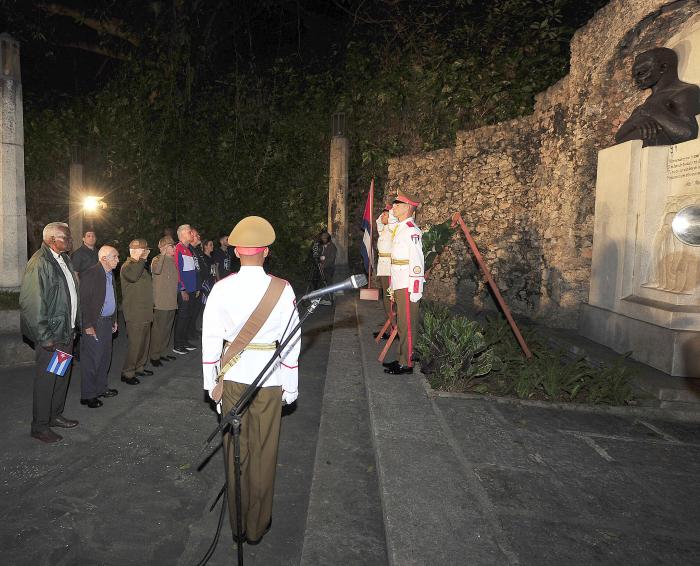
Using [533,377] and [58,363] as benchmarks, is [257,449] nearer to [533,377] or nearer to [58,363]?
[58,363]

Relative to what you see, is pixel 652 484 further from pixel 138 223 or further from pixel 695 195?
pixel 138 223

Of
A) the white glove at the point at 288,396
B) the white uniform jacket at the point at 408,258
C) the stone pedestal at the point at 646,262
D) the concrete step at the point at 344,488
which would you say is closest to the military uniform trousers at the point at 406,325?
the white uniform jacket at the point at 408,258

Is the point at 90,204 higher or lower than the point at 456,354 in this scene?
higher

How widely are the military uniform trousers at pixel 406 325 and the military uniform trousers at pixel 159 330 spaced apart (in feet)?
10.7

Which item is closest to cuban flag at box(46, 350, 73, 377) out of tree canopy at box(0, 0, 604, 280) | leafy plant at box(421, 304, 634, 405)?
leafy plant at box(421, 304, 634, 405)

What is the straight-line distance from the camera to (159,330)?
7.17 m

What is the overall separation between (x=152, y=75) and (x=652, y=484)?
18.2m

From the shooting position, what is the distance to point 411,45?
→ 47.3 feet

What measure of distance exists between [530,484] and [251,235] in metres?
2.49

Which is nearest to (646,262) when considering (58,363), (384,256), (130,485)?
(384,256)

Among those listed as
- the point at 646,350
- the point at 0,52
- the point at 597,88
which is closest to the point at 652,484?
the point at 646,350

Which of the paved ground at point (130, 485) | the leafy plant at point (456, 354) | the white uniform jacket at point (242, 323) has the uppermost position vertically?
the white uniform jacket at point (242, 323)

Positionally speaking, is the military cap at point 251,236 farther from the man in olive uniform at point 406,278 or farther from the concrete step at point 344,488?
the man in olive uniform at point 406,278

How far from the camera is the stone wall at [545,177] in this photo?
24.9 feet
